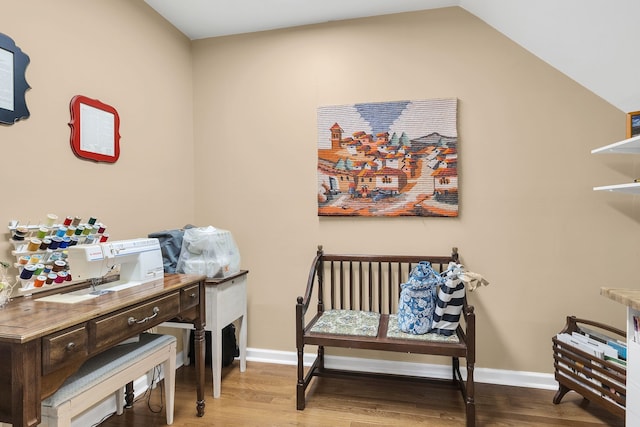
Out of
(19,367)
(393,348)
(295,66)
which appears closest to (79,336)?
(19,367)

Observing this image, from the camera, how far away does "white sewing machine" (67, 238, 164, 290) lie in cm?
156

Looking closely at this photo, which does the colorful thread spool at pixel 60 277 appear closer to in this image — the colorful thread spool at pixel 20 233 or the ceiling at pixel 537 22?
the colorful thread spool at pixel 20 233

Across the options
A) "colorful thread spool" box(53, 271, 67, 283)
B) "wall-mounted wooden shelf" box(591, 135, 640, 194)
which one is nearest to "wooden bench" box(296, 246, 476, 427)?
"wall-mounted wooden shelf" box(591, 135, 640, 194)

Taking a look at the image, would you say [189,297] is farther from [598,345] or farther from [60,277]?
[598,345]

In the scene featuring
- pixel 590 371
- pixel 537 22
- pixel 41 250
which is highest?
pixel 537 22

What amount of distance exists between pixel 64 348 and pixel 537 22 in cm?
285

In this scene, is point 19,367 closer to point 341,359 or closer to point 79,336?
point 79,336

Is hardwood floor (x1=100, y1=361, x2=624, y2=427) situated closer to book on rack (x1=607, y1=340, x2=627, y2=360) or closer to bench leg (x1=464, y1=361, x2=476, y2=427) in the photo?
bench leg (x1=464, y1=361, x2=476, y2=427)

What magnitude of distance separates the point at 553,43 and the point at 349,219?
5.51ft

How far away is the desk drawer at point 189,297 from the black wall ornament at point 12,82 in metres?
1.10

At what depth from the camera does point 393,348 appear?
6.57 ft

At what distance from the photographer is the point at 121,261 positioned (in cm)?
175

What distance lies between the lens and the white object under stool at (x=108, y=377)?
4.33 feet

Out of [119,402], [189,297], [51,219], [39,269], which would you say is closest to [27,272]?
[39,269]
